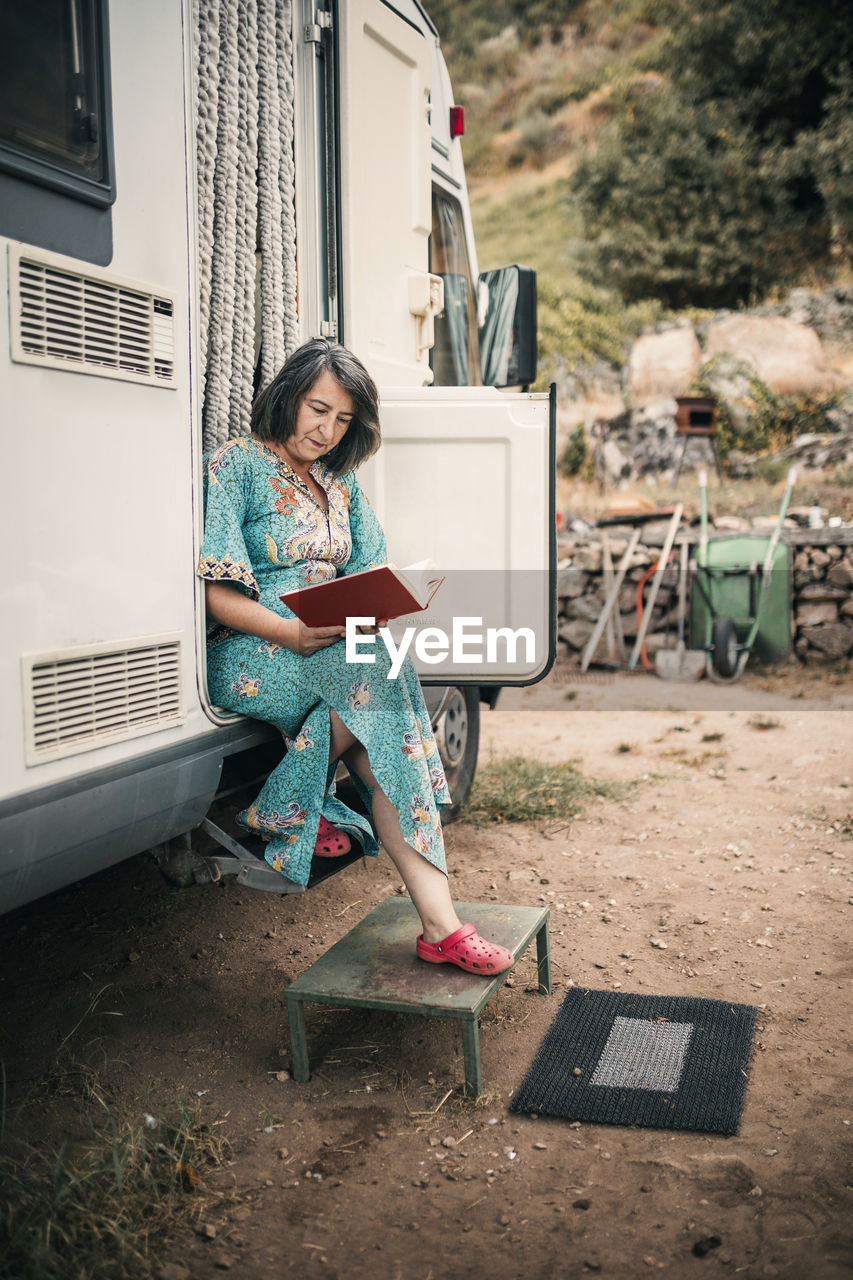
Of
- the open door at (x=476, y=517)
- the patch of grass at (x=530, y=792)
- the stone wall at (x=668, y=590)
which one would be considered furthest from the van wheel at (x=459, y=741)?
the stone wall at (x=668, y=590)

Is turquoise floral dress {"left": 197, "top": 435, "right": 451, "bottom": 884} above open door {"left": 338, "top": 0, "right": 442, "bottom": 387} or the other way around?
the other way around

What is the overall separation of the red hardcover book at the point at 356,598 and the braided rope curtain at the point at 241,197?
0.60 metres

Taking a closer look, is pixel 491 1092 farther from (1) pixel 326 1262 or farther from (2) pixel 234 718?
(2) pixel 234 718

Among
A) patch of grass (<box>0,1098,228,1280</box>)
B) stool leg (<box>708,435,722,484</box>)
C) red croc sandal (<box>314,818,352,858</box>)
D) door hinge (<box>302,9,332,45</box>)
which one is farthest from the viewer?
stool leg (<box>708,435,722,484</box>)

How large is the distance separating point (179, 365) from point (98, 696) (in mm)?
739

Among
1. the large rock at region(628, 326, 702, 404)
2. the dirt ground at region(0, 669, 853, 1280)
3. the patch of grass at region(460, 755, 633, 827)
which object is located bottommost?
the dirt ground at region(0, 669, 853, 1280)

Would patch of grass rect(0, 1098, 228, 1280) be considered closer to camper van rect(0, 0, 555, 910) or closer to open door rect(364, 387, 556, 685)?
camper van rect(0, 0, 555, 910)

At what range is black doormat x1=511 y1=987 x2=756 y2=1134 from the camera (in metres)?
2.31

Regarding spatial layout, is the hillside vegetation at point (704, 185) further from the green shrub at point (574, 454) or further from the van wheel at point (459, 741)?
the van wheel at point (459, 741)

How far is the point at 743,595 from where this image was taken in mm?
7363

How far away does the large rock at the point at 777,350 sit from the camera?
12.0 meters

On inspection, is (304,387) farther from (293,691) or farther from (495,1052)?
(495,1052)

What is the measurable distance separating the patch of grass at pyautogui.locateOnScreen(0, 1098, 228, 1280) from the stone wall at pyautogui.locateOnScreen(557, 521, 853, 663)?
617 centimetres

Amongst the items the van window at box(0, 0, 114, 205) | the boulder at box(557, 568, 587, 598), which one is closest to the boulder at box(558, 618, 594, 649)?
the boulder at box(557, 568, 587, 598)
